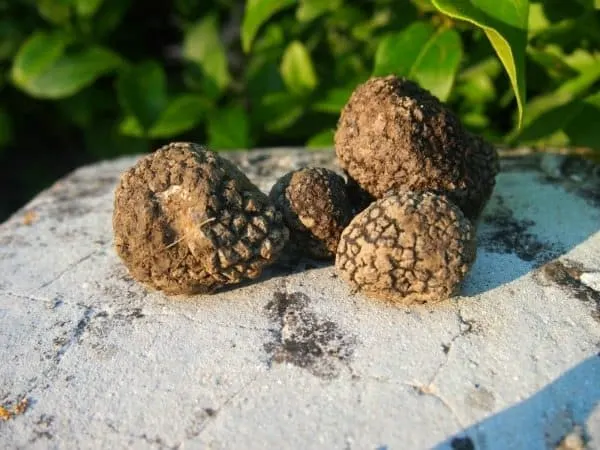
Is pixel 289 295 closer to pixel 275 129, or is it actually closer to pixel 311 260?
pixel 311 260

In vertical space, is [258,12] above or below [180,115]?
above

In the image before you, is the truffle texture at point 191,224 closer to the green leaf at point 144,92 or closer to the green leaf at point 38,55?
the green leaf at point 144,92

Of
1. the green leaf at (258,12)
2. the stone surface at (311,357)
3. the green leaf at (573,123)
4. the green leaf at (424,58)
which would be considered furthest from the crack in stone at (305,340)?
the green leaf at (573,123)

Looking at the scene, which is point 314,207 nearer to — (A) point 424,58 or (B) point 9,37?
(A) point 424,58

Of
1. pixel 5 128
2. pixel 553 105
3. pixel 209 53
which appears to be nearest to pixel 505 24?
pixel 553 105

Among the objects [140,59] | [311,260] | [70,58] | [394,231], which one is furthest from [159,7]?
[394,231]

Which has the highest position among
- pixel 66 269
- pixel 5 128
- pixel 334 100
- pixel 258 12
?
pixel 258 12
